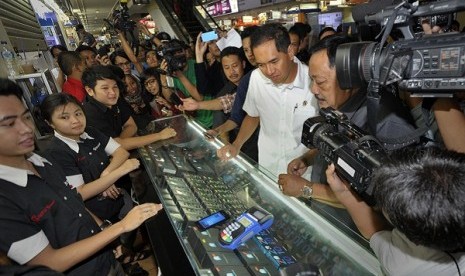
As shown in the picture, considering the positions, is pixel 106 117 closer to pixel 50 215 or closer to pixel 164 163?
pixel 164 163

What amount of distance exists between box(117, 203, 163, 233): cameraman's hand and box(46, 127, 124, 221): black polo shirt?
63 cm

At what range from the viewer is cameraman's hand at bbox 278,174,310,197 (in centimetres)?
142

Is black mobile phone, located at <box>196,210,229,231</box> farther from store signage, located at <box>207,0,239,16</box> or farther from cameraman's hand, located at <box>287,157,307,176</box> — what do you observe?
store signage, located at <box>207,0,239,16</box>

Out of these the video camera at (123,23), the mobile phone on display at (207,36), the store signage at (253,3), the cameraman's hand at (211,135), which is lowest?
the cameraman's hand at (211,135)

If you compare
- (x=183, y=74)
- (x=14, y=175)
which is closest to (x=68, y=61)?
(x=183, y=74)

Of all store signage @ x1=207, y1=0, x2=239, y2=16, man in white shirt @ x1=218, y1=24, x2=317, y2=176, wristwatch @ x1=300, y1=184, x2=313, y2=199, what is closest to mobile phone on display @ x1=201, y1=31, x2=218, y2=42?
man in white shirt @ x1=218, y1=24, x2=317, y2=176

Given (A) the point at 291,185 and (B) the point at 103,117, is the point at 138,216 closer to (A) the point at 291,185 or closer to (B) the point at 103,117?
(A) the point at 291,185

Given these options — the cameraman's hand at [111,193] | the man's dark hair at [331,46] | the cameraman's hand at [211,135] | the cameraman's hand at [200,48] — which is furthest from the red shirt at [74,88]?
the man's dark hair at [331,46]

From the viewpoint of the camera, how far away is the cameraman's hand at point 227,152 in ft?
6.72

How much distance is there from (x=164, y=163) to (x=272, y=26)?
4.07 feet

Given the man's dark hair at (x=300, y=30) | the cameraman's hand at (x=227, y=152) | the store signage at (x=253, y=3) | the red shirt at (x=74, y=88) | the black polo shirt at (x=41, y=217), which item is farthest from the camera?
the store signage at (x=253, y=3)

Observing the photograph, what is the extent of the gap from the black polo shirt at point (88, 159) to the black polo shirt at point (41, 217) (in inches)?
13.6

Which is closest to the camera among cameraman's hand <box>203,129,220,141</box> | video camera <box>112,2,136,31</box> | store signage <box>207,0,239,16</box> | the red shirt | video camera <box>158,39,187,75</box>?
cameraman's hand <box>203,129,220,141</box>

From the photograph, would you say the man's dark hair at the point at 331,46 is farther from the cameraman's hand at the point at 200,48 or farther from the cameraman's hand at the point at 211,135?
the cameraman's hand at the point at 200,48
